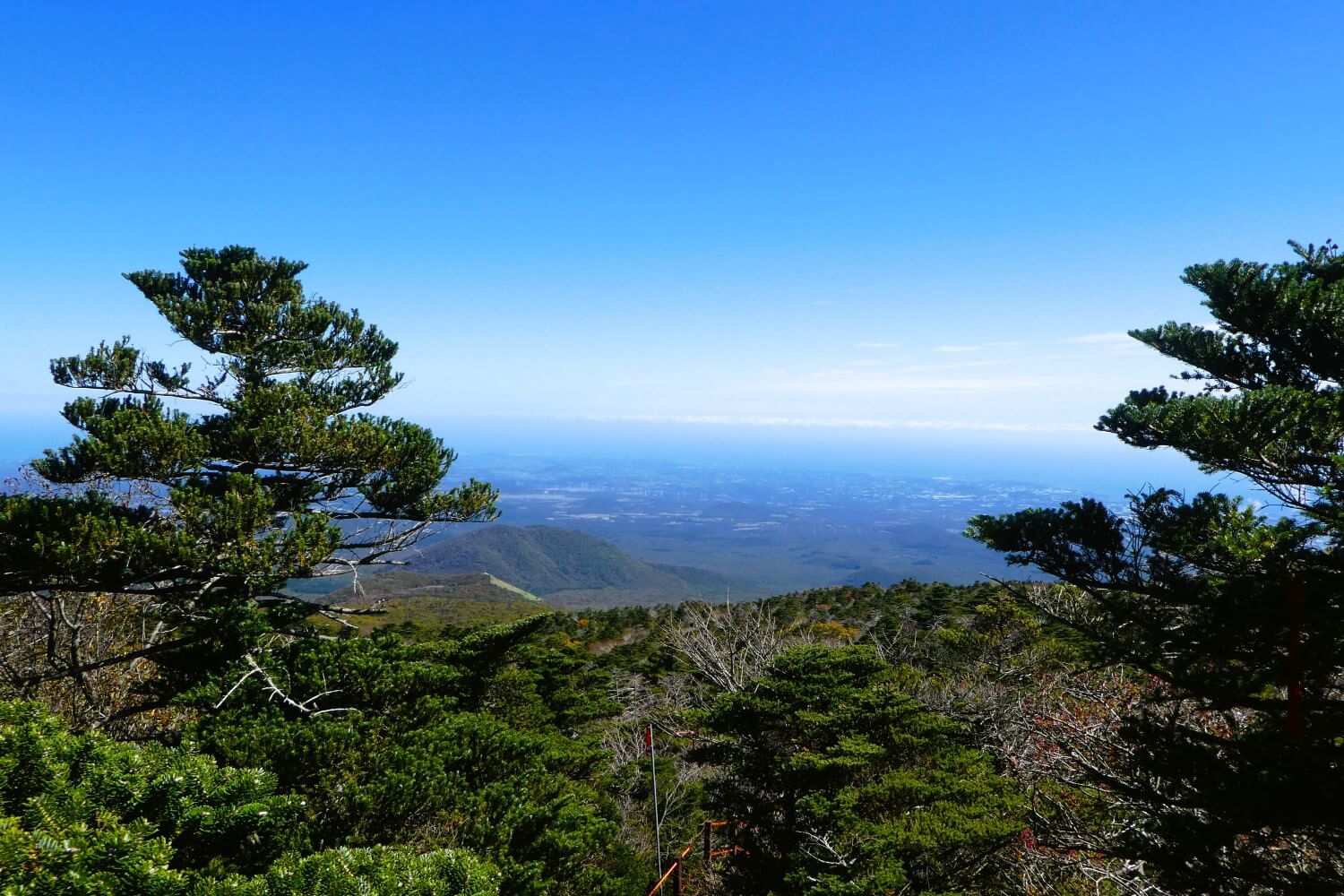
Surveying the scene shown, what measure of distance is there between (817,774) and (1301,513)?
720 cm

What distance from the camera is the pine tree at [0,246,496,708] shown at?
22.9ft

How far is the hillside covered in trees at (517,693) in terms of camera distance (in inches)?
175

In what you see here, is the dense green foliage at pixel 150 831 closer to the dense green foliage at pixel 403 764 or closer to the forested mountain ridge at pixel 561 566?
the dense green foliage at pixel 403 764

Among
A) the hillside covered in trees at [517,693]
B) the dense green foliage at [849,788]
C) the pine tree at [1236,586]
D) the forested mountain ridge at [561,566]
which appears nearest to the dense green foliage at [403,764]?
the hillside covered in trees at [517,693]

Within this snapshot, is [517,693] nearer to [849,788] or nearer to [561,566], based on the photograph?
[849,788]

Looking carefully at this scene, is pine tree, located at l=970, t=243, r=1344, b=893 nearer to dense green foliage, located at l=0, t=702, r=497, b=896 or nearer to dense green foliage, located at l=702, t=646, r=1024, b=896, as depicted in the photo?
dense green foliage, located at l=702, t=646, r=1024, b=896

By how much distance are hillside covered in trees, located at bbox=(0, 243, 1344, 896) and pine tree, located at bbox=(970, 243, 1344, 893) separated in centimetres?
3

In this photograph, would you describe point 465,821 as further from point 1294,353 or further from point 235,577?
point 1294,353

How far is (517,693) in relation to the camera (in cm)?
1222

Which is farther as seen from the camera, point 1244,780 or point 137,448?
point 137,448

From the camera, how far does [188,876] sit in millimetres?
4215

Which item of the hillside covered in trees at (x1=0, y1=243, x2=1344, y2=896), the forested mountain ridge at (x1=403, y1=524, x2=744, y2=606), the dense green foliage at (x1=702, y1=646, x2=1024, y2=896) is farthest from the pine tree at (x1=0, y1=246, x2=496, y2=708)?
the forested mountain ridge at (x1=403, y1=524, x2=744, y2=606)

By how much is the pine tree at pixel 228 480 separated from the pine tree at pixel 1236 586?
8.35 m

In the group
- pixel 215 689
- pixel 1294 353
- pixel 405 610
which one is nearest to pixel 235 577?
pixel 215 689
